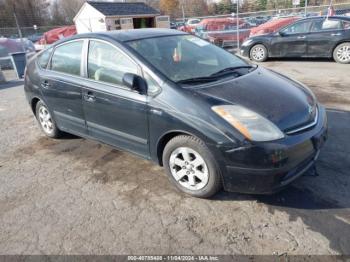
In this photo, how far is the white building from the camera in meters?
19.4

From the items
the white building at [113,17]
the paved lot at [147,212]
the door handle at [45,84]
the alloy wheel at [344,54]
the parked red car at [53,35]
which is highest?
the white building at [113,17]

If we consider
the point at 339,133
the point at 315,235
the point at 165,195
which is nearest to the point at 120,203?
the point at 165,195

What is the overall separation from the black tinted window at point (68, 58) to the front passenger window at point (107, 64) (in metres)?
0.27

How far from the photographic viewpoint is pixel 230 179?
2756 millimetres

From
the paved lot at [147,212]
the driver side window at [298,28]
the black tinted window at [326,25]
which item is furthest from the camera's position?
the driver side window at [298,28]

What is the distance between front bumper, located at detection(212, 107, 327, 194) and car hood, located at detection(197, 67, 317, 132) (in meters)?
0.16

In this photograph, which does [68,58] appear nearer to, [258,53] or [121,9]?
[258,53]

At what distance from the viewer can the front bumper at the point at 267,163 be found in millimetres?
2572

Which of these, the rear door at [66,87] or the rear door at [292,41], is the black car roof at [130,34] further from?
the rear door at [292,41]

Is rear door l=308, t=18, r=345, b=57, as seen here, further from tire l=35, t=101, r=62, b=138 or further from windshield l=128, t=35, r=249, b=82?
tire l=35, t=101, r=62, b=138

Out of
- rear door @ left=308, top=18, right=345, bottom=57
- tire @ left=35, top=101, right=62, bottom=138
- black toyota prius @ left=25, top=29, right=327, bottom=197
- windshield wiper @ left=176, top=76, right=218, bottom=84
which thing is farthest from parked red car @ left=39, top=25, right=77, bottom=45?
windshield wiper @ left=176, top=76, right=218, bottom=84

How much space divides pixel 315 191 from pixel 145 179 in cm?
183

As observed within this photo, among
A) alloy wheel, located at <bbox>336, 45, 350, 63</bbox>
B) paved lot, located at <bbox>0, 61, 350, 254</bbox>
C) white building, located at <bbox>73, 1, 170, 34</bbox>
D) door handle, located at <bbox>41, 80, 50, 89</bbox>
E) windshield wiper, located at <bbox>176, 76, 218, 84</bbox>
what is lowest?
paved lot, located at <bbox>0, 61, 350, 254</bbox>

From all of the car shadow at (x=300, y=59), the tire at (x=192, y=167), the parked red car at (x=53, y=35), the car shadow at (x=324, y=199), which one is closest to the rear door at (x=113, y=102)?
the tire at (x=192, y=167)
